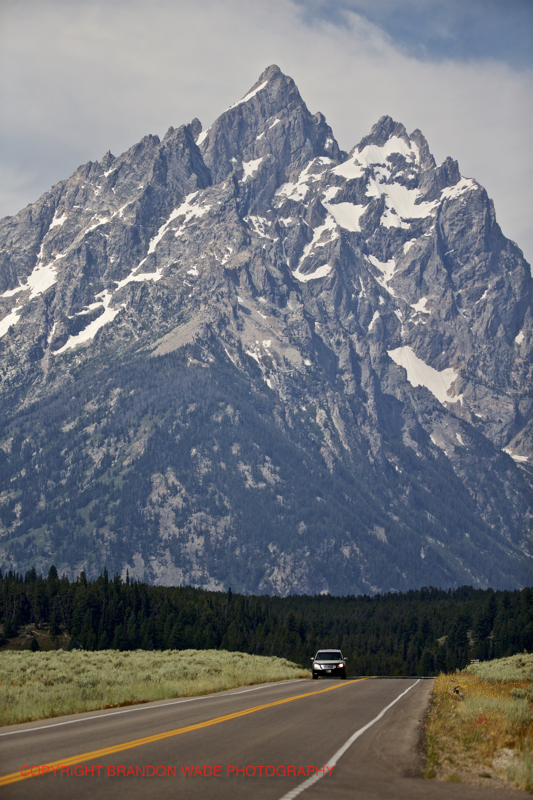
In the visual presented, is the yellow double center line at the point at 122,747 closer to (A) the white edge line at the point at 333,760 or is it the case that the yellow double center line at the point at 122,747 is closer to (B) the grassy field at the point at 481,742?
(A) the white edge line at the point at 333,760

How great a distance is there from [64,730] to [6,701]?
7.79 meters

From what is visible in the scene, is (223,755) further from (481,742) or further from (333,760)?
(481,742)

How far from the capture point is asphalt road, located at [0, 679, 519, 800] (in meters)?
14.7

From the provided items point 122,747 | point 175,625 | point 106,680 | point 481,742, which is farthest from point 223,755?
point 175,625

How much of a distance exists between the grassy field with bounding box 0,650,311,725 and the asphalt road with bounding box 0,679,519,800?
2.82m

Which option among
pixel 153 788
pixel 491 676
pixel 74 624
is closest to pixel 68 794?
pixel 153 788

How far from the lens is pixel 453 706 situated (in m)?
28.1

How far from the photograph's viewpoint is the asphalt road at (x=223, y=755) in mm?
14734

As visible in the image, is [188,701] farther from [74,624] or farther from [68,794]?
[74,624]

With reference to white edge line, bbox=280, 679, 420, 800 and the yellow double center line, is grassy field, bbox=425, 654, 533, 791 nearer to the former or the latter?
white edge line, bbox=280, 679, 420, 800

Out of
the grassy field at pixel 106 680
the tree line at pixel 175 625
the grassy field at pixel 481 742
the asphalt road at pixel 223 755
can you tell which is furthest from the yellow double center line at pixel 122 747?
the tree line at pixel 175 625

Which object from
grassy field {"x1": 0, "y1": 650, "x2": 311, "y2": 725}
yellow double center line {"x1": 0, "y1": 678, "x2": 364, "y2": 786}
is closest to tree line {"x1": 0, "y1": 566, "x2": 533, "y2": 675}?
grassy field {"x1": 0, "y1": 650, "x2": 311, "y2": 725}

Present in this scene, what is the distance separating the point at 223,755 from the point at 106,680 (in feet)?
68.1

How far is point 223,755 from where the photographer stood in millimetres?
17859
